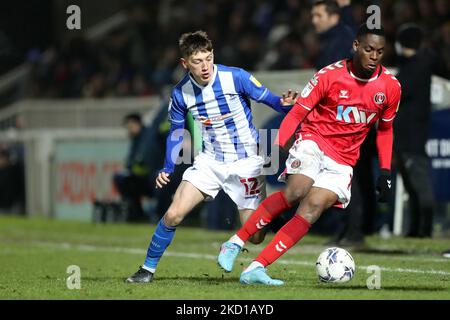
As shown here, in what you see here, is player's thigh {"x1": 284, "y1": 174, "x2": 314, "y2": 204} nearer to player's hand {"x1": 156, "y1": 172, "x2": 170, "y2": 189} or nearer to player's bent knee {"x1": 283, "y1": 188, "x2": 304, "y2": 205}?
player's bent knee {"x1": 283, "y1": 188, "x2": 304, "y2": 205}

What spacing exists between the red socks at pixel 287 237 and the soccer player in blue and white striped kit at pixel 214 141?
62 cm

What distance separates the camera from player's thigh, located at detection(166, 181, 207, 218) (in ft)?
24.7

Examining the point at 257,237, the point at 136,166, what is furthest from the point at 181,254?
the point at 136,166

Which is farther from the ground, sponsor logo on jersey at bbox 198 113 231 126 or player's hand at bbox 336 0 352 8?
player's hand at bbox 336 0 352 8

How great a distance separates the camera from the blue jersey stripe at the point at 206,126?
7.79 m

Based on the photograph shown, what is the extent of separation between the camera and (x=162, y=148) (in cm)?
1477

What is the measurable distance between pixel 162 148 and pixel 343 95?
758 centimetres

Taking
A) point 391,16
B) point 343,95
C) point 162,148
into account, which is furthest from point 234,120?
point 391,16

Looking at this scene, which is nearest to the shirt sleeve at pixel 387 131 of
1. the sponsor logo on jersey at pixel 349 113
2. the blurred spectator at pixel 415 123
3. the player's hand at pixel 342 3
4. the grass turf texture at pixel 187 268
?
the sponsor logo on jersey at pixel 349 113

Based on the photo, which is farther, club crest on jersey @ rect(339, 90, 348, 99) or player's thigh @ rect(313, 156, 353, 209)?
club crest on jersey @ rect(339, 90, 348, 99)

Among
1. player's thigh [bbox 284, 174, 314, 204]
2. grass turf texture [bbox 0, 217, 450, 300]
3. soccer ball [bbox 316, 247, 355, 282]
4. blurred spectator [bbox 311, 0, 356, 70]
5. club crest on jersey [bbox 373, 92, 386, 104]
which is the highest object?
blurred spectator [bbox 311, 0, 356, 70]

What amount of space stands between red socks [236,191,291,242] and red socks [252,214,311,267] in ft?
0.70

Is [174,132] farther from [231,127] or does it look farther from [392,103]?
[392,103]

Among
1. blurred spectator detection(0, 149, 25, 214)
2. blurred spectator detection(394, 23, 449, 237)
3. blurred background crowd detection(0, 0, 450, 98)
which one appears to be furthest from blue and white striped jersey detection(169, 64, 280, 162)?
blurred spectator detection(0, 149, 25, 214)
